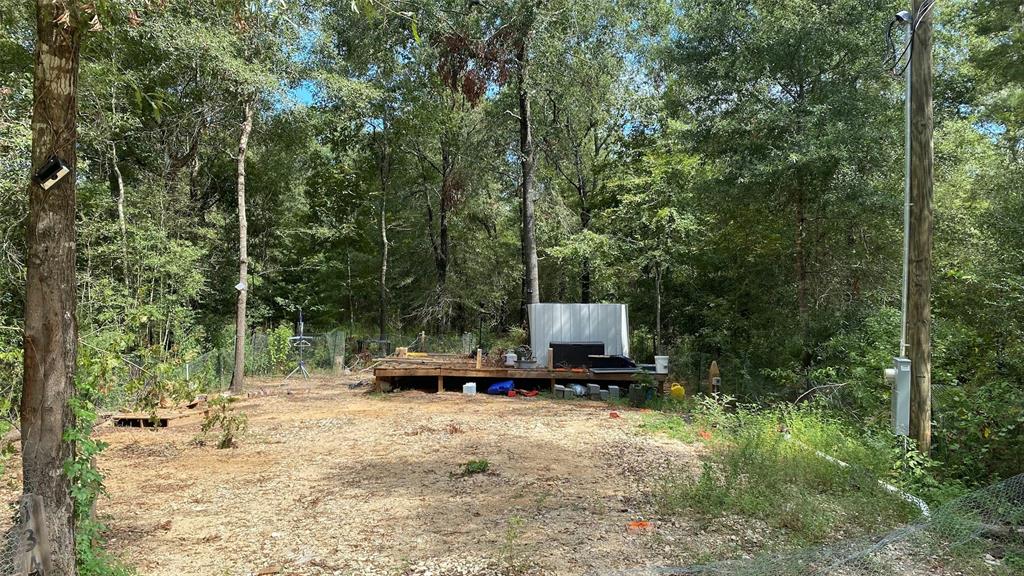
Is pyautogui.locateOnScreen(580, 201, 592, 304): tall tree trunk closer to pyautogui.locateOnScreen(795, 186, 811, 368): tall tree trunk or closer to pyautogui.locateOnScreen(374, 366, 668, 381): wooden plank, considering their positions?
pyautogui.locateOnScreen(795, 186, 811, 368): tall tree trunk

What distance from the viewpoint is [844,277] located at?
13.5 meters

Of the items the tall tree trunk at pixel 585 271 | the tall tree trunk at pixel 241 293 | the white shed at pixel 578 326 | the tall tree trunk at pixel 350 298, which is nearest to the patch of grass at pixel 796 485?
the white shed at pixel 578 326

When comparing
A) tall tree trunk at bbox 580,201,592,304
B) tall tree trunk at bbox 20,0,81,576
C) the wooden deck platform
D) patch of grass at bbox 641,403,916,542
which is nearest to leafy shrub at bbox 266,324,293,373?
the wooden deck platform

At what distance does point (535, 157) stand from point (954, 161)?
10122 mm

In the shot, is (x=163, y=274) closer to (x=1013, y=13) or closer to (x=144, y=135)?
(x=144, y=135)

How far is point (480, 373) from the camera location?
12.6 m

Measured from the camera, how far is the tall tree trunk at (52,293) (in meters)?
2.71

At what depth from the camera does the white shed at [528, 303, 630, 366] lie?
1384cm

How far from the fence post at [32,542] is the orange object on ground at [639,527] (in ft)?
11.3

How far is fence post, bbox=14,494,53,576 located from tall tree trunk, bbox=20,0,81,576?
3cm

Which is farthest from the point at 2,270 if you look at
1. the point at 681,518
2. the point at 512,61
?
the point at 512,61

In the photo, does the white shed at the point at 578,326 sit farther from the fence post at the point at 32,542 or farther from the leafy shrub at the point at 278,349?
the fence post at the point at 32,542

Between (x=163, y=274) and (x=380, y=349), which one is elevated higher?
(x=163, y=274)

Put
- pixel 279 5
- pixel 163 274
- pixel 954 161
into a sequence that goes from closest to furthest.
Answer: pixel 279 5, pixel 954 161, pixel 163 274
